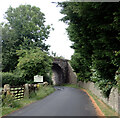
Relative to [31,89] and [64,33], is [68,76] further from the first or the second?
[31,89]

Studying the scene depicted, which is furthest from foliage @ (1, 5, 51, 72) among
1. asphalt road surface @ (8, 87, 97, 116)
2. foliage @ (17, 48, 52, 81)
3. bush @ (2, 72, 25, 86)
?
asphalt road surface @ (8, 87, 97, 116)

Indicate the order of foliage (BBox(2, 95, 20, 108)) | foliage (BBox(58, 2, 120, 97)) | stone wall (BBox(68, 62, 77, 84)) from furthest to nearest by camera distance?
1. stone wall (BBox(68, 62, 77, 84))
2. foliage (BBox(2, 95, 20, 108))
3. foliage (BBox(58, 2, 120, 97))

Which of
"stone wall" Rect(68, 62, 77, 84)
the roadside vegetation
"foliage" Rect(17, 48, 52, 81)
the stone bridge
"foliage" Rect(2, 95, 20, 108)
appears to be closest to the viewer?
"foliage" Rect(2, 95, 20, 108)

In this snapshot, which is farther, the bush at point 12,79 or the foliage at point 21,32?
the foliage at point 21,32

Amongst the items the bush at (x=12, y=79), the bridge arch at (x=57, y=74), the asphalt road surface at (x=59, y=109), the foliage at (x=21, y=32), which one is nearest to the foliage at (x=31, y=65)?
the bush at (x=12, y=79)

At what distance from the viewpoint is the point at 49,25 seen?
2862 cm

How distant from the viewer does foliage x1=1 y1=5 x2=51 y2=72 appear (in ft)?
80.0

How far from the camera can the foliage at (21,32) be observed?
80.0 ft

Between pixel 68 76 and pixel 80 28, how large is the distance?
31.0m

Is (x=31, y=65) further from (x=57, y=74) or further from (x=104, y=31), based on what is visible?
(x=57, y=74)

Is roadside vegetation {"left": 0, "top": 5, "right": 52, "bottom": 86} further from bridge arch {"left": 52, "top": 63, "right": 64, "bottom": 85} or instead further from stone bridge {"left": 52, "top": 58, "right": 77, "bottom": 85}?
bridge arch {"left": 52, "top": 63, "right": 64, "bottom": 85}

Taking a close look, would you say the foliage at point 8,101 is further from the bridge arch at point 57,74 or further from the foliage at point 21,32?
the bridge arch at point 57,74

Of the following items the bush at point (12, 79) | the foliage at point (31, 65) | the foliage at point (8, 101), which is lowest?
the foliage at point (8, 101)

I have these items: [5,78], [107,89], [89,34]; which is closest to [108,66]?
[107,89]
